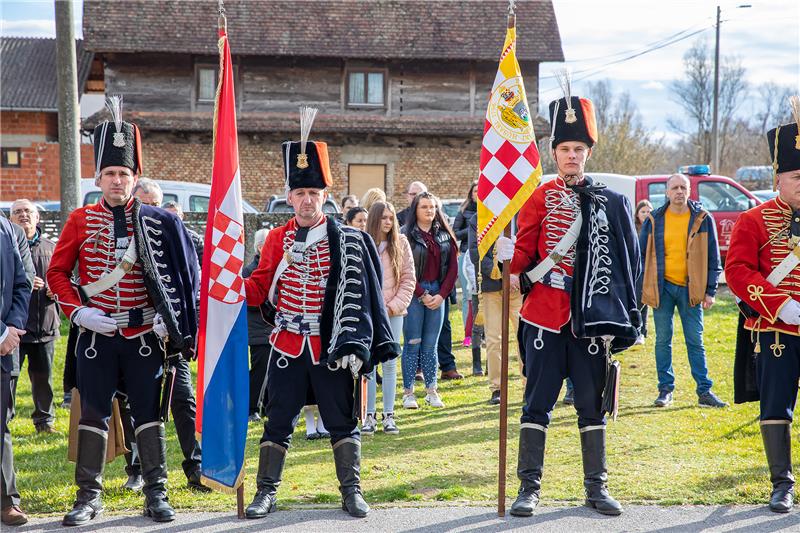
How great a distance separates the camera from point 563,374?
6.31m

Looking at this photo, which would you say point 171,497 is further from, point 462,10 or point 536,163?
point 462,10

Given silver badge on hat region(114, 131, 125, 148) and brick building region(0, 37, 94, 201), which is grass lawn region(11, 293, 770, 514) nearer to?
silver badge on hat region(114, 131, 125, 148)

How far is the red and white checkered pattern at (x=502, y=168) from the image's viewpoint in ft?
21.0

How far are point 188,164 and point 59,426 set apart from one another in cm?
2095

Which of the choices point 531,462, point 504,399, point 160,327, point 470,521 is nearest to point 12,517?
point 160,327

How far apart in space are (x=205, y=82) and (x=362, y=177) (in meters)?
5.61

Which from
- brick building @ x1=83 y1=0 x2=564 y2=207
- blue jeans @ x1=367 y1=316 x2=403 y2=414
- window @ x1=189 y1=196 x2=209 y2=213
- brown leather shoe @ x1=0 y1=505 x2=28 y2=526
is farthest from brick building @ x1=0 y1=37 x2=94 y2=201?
brown leather shoe @ x1=0 y1=505 x2=28 y2=526

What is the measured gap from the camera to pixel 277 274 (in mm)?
6301

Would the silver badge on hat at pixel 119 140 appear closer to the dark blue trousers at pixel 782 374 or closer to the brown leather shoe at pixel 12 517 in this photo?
the brown leather shoe at pixel 12 517

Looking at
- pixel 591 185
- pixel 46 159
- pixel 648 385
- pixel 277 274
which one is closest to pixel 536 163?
pixel 591 185

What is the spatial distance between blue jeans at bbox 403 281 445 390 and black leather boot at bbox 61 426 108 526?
4.09 metres

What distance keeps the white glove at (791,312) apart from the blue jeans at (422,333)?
421cm

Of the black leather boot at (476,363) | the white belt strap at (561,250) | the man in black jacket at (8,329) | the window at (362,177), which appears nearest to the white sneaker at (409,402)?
the black leather boot at (476,363)

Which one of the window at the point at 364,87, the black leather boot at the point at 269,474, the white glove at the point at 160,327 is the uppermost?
the window at the point at 364,87
